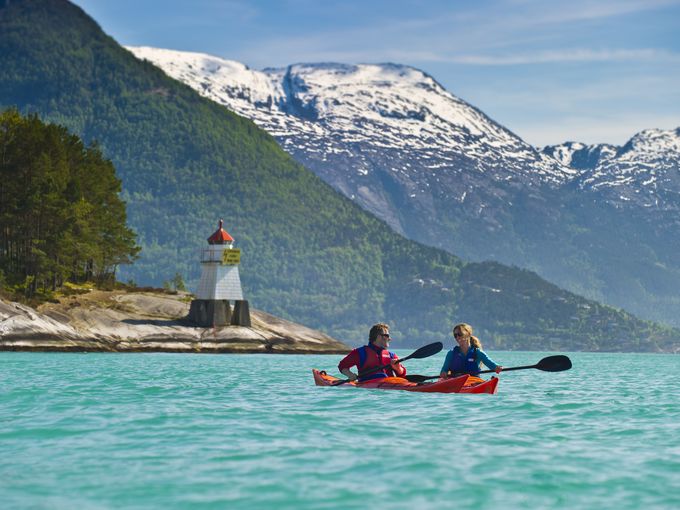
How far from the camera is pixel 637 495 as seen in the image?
19.1m

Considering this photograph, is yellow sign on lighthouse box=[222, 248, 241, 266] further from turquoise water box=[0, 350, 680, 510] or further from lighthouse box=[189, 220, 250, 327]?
turquoise water box=[0, 350, 680, 510]

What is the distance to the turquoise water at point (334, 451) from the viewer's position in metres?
18.9

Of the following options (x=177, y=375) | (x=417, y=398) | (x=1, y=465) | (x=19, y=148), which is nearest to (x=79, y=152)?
(x=19, y=148)

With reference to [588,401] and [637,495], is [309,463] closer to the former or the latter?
[637,495]

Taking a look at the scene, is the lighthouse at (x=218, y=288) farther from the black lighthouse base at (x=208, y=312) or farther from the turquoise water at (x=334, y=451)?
the turquoise water at (x=334, y=451)

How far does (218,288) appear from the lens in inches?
4048

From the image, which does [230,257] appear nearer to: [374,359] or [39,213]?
[39,213]

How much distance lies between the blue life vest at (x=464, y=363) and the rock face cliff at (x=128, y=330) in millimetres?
52176

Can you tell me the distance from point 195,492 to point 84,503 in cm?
182

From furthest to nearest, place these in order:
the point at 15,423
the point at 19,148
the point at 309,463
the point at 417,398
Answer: the point at 19,148 → the point at 417,398 → the point at 15,423 → the point at 309,463

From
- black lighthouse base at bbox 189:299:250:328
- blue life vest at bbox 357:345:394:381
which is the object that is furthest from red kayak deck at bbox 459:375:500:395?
black lighthouse base at bbox 189:299:250:328

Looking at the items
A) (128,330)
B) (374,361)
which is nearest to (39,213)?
(128,330)

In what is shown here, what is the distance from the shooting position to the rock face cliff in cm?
8431

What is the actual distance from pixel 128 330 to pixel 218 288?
37.8ft
